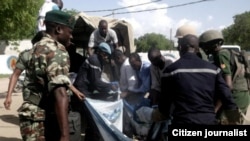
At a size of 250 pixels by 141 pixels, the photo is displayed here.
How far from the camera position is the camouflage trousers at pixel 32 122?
123 inches

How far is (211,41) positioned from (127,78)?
2.25 metres

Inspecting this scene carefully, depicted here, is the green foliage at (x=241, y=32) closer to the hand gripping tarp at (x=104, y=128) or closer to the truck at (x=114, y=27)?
the truck at (x=114, y=27)

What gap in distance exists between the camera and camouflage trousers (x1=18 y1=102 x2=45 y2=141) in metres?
3.13

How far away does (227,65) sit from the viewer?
4348 millimetres

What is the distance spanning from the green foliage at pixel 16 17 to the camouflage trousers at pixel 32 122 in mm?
Answer: 9078

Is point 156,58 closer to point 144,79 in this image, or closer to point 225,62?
point 144,79

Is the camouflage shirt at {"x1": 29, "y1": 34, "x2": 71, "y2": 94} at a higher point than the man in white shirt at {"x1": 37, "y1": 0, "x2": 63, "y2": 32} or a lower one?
lower

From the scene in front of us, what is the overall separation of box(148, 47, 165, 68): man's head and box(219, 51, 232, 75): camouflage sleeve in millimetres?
1583

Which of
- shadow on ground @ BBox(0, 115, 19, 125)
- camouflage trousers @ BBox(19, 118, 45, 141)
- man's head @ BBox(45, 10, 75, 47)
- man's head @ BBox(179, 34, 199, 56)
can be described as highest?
man's head @ BBox(45, 10, 75, 47)

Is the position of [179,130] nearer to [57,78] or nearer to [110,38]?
[57,78]

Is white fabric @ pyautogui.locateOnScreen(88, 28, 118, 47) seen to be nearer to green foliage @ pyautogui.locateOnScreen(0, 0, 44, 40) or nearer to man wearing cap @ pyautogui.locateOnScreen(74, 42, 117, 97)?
man wearing cap @ pyautogui.locateOnScreen(74, 42, 117, 97)

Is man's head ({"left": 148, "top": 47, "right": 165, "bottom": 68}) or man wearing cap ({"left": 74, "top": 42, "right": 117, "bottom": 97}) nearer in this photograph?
man wearing cap ({"left": 74, "top": 42, "right": 117, "bottom": 97})

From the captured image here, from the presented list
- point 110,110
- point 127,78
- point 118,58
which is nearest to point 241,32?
point 118,58

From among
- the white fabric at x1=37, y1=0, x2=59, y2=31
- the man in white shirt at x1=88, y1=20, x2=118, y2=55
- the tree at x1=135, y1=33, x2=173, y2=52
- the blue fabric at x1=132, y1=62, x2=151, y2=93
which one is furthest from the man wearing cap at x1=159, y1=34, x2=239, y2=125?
the tree at x1=135, y1=33, x2=173, y2=52
